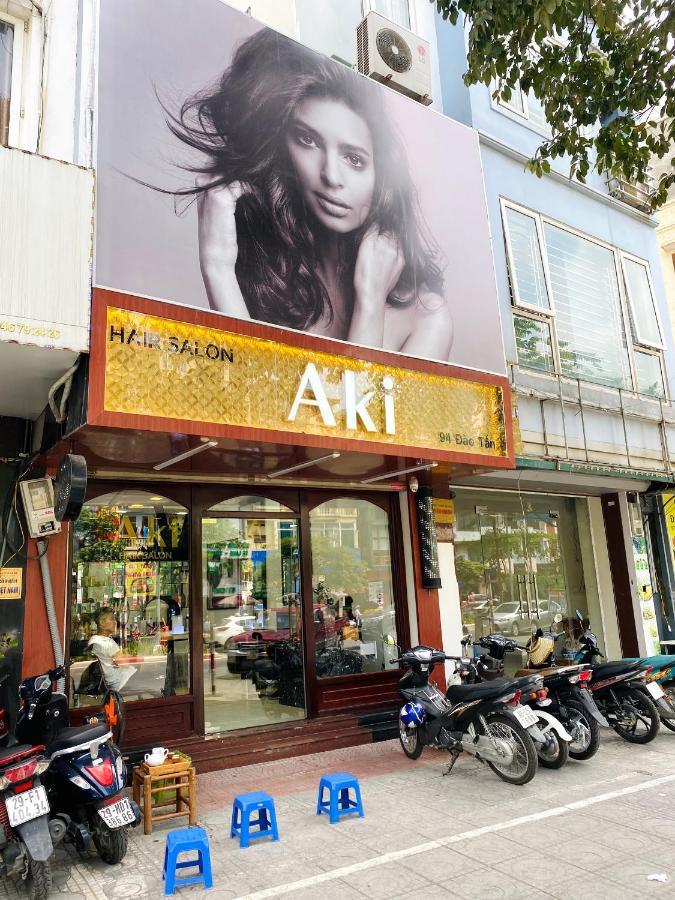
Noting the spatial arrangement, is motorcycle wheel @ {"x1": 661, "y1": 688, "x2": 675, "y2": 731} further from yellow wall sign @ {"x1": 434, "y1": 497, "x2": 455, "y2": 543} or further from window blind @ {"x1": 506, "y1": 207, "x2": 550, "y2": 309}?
window blind @ {"x1": 506, "y1": 207, "x2": 550, "y2": 309}

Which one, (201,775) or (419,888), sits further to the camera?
(201,775)

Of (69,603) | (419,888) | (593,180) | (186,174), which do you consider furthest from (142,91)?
(593,180)

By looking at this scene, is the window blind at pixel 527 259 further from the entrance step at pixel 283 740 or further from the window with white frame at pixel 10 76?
the window with white frame at pixel 10 76

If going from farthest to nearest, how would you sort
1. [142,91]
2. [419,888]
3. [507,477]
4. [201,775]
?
[507,477]
[201,775]
[142,91]
[419,888]

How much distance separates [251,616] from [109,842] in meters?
3.88

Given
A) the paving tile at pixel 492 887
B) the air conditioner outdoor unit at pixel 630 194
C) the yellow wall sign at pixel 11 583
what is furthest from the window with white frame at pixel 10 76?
the air conditioner outdoor unit at pixel 630 194

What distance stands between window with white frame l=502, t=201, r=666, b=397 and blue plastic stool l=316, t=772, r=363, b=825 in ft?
22.0

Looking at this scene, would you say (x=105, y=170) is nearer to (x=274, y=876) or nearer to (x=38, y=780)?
(x=38, y=780)

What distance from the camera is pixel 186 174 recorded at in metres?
6.71

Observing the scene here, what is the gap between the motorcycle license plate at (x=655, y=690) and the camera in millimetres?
7772

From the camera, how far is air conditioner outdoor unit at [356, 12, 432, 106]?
31.2 feet

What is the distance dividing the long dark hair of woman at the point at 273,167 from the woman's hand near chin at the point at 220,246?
0.07 m

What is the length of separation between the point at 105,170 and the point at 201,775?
606 centimetres

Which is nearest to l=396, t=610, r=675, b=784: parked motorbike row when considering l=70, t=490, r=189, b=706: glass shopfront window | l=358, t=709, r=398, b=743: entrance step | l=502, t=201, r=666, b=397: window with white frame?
l=358, t=709, r=398, b=743: entrance step
